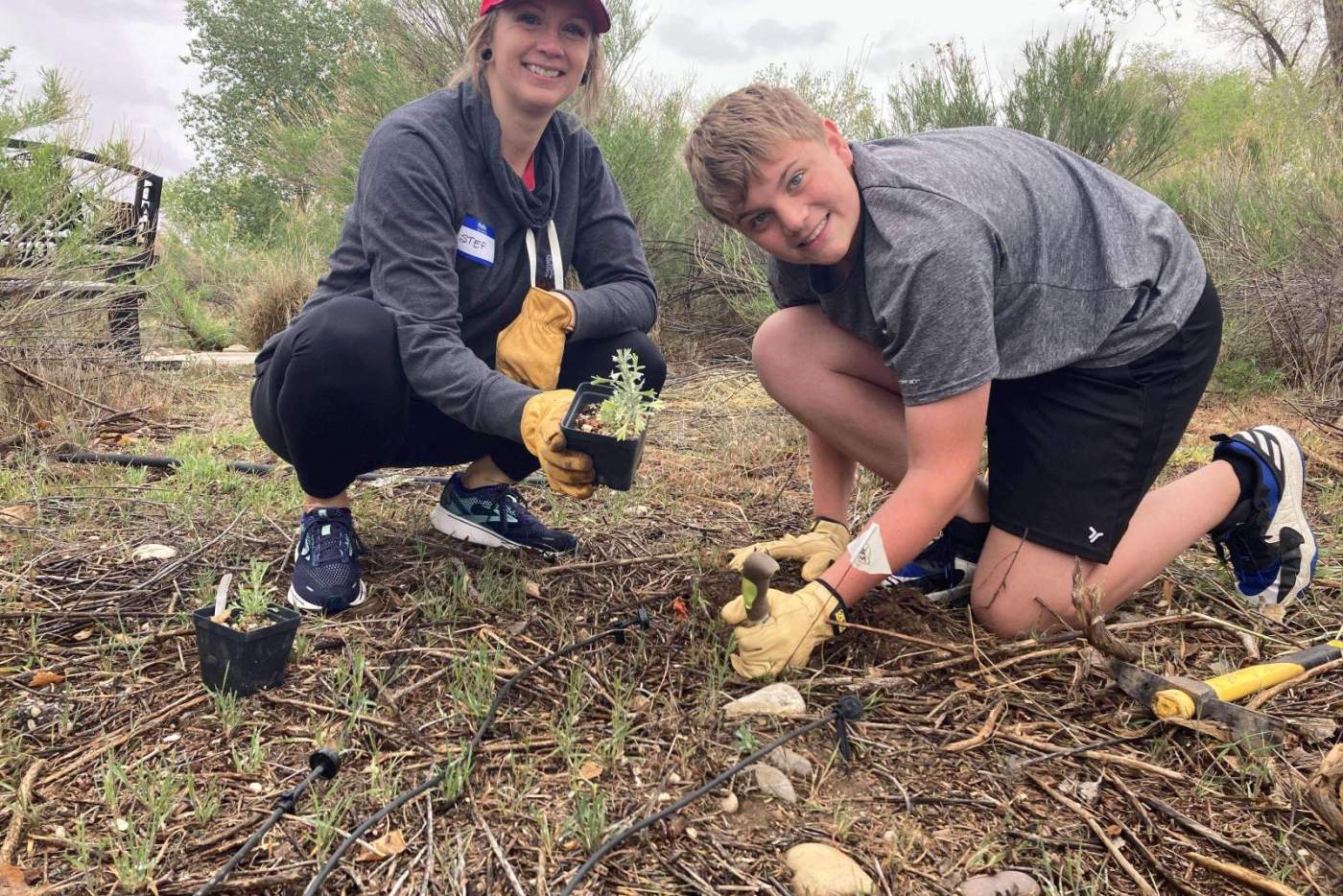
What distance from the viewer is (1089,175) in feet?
6.93

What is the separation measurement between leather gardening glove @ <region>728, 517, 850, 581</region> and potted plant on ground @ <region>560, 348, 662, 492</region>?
52 cm

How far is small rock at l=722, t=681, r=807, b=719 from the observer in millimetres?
1753

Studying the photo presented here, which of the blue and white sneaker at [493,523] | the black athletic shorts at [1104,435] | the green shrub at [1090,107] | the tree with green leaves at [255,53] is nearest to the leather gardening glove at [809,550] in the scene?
the black athletic shorts at [1104,435]

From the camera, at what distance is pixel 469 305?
2389 millimetres

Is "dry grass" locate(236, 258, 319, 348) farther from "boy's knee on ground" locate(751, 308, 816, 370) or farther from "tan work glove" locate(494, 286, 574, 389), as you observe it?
"boy's knee on ground" locate(751, 308, 816, 370)

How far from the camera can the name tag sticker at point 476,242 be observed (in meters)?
2.31

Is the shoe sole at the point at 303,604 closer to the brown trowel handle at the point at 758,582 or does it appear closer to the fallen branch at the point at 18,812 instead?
the fallen branch at the point at 18,812

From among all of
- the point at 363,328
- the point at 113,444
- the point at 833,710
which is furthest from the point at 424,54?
the point at 833,710

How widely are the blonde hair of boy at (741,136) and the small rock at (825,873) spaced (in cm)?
A: 126

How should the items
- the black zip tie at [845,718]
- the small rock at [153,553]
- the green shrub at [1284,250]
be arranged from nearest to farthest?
the black zip tie at [845,718] → the small rock at [153,553] → the green shrub at [1284,250]

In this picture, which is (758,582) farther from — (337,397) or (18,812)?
(18,812)

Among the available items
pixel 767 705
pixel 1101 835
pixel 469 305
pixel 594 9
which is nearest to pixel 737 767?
pixel 767 705

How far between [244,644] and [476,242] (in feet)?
3.83

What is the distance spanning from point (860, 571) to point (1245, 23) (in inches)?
851
